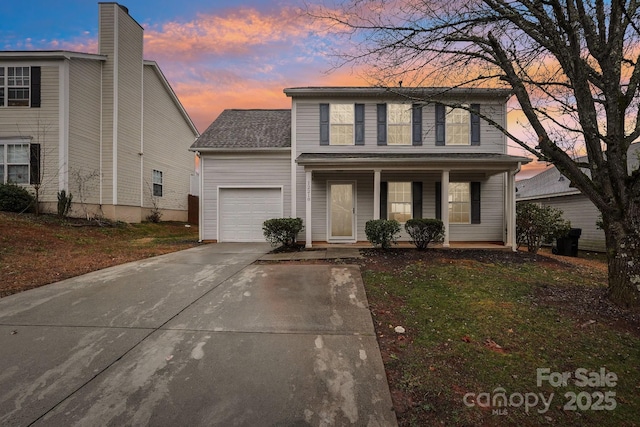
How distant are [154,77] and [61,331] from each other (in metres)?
17.4

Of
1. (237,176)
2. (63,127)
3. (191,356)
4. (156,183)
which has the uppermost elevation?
(63,127)

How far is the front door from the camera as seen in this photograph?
10840 millimetres

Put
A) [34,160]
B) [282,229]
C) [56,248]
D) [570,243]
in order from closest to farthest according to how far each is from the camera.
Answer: [56,248], [282,229], [570,243], [34,160]

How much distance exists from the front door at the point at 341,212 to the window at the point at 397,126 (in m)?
2.29

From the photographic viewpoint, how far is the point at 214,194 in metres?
11.5

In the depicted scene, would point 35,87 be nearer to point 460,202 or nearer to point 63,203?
point 63,203

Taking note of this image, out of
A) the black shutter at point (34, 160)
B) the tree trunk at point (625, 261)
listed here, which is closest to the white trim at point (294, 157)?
the tree trunk at point (625, 261)

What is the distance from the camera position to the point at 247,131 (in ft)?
40.3

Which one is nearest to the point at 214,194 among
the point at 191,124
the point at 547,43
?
the point at 547,43

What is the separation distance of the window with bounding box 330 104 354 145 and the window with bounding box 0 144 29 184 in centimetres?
1294

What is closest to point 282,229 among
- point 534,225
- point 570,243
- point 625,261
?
point 625,261

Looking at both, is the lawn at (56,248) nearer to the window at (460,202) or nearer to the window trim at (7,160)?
the window trim at (7,160)

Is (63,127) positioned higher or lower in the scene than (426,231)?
higher

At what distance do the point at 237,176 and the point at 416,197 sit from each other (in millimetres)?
6569
